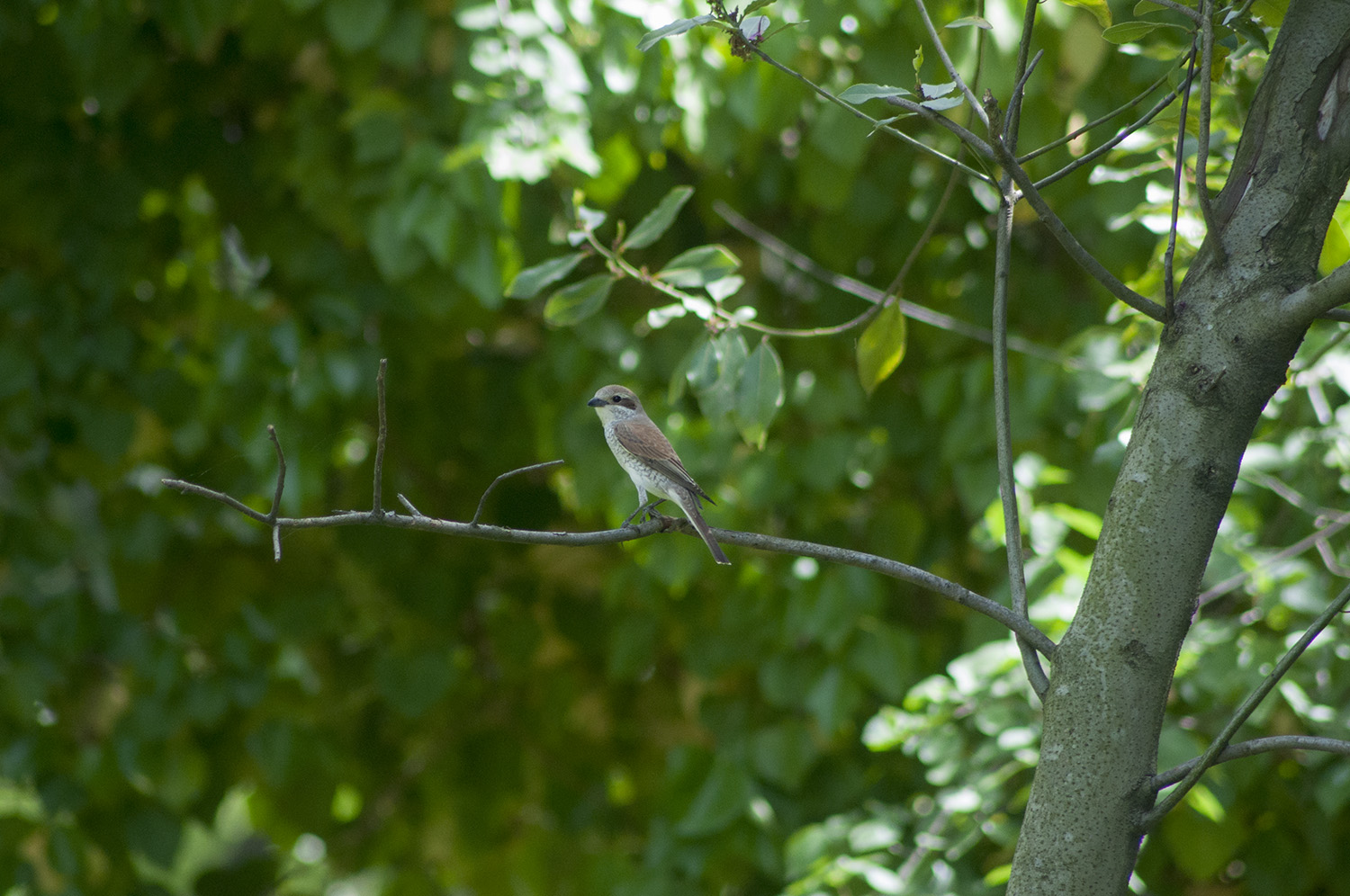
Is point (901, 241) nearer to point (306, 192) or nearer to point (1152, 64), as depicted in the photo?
point (1152, 64)

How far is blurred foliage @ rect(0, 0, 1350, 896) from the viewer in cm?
279

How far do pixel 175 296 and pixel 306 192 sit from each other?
97 centimetres

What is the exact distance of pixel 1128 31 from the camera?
4.85 feet

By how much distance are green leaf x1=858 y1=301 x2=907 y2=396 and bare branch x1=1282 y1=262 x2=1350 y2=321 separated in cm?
61

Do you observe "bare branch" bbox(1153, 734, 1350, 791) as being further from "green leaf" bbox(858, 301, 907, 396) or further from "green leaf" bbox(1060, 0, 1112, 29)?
"green leaf" bbox(1060, 0, 1112, 29)

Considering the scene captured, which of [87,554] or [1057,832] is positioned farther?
[87,554]

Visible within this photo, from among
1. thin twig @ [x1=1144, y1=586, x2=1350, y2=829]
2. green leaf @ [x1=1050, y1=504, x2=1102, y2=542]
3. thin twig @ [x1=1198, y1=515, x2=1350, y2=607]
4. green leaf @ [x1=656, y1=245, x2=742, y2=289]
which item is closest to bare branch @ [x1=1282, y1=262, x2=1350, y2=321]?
thin twig @ [x1=1144, y1=586, x2=1350, y2=829]

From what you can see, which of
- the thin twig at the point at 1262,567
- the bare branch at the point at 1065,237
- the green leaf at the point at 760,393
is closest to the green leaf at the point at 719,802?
the thin twig at the point at 1262,567

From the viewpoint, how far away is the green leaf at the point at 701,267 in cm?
189

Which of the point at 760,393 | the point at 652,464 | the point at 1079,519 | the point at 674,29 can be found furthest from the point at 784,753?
the point at 674,29

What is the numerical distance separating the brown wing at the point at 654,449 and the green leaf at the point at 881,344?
67cm

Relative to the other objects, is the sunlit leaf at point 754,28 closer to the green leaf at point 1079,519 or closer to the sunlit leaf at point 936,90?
the sunlit leaf at point 936,90

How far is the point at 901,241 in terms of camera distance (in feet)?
11.5

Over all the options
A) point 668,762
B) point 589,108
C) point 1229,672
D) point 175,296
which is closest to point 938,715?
point 1229,672
